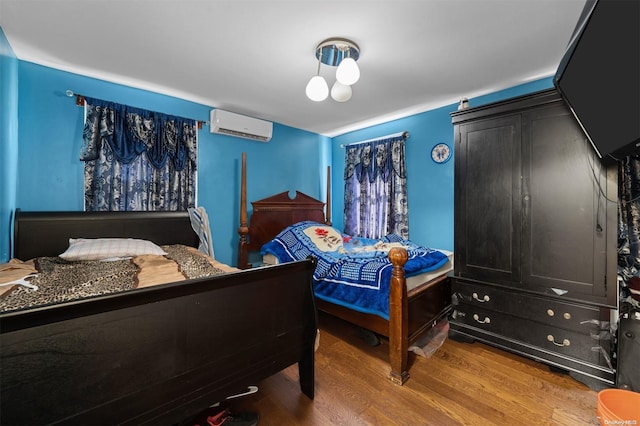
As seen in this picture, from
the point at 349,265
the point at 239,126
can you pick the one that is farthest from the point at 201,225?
the point at 349,265

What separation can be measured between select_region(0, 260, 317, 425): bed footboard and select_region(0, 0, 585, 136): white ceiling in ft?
5.35

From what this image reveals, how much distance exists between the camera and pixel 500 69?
2334mm

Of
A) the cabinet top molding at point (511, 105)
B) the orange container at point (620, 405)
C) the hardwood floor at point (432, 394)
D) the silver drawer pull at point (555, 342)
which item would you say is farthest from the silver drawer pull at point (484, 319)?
the cabinet top molding at point (511, 105)

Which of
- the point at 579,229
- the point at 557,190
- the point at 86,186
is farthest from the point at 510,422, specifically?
the point at 86,186

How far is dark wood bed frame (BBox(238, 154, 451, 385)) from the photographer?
176 cm

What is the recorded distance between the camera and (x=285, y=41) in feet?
6.37

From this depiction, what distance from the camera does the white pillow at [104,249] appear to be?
202cm

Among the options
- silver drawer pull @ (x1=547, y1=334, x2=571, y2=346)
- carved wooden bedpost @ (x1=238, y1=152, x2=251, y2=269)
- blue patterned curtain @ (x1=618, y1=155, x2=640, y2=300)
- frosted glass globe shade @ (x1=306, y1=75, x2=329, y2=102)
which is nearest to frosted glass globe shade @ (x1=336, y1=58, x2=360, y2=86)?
frosted glass globe shade @ (x1=306, y1=75, x2=329, y2=102)

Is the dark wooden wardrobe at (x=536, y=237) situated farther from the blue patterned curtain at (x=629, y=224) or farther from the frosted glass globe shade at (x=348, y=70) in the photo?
the frosted glass globe shade at (x=348, y=70)

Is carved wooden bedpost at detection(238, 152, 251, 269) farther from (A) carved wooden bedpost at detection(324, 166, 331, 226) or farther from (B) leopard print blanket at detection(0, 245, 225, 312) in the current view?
(A) carved wooden bedpost at detection(324, 166, 331, 226)

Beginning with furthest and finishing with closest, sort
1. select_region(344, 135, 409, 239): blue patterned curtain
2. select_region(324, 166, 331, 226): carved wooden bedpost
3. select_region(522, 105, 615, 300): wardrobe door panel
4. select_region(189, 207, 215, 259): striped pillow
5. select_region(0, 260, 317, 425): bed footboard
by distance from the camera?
1. select_region(324, 166, 331, 226): carved wooden bedpost
2. select_region(344, 135, 409, 239): blue patterned curtain
3. select_region(189, 207, 215, 259): striped pillow
4. select_region(522, 105, 615, 300): wardrobe door panel
5. select_region(0, 260, 317, 425): bed footboard

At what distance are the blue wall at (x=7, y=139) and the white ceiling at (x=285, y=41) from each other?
7.1 inches

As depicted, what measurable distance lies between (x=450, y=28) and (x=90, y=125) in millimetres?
3083

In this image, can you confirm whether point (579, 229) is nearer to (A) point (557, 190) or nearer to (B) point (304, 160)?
(A) point (557, 190)
